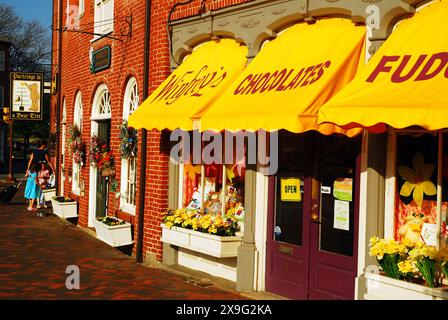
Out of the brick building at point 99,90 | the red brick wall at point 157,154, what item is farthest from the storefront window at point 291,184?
the brick building at point 99,90

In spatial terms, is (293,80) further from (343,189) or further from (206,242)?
(206,242)

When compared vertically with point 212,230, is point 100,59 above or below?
above

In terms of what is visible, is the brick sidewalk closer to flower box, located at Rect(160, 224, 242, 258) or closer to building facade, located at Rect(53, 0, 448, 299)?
flower box, located at Rect(160, 224, 242, 258)

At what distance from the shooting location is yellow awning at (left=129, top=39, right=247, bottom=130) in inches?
315

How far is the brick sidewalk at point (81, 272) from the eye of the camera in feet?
25.0

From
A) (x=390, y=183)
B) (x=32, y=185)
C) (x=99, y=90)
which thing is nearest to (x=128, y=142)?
(x=99, y=90)

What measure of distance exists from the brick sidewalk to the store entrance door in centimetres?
81

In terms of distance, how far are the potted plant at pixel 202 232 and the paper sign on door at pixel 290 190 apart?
1.01 meters

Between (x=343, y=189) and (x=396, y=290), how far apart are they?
1.61 m

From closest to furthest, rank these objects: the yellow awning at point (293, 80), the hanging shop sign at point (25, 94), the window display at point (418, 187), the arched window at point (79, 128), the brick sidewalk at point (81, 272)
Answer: the window display at point (418, 187)
the yellow awning at point (293, 80)
the brick sidewalk at point (81, 272)
the arched window at point (79, 128)
the hanging shop sign at point (25, 94)

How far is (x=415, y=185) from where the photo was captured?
6090 mm

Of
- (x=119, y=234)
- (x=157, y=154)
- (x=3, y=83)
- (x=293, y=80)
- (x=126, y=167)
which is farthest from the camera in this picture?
(x=3, y=83)

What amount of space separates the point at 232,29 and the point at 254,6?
57cm

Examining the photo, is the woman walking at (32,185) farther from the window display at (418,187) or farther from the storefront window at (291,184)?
the window display at (418,187)
